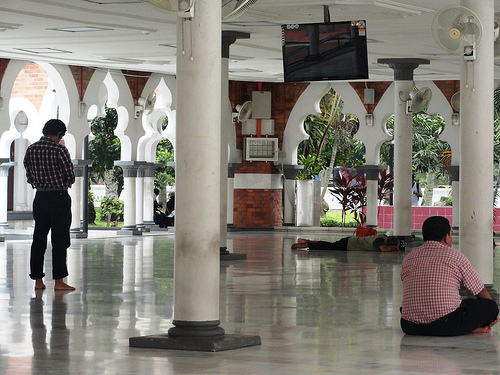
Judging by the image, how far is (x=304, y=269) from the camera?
1159 centimetres

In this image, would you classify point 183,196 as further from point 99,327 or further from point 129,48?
point 129,48

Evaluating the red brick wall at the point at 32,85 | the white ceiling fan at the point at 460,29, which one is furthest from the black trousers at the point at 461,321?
the red brick wall at the point at 32,85

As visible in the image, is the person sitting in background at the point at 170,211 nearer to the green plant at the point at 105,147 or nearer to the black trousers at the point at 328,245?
the green plant at the point at 105,147

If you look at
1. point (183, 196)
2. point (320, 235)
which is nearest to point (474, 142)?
point (183, 196)

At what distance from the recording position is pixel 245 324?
664 cm

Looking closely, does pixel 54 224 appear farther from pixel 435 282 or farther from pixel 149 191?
pixel 149 191

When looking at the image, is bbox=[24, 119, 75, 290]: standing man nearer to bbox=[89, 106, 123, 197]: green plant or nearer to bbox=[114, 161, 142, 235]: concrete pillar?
bbox=[114, 161, 142, 235]: concrete pillar

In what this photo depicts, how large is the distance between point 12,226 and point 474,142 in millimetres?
18020

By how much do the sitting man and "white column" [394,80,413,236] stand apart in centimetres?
1047

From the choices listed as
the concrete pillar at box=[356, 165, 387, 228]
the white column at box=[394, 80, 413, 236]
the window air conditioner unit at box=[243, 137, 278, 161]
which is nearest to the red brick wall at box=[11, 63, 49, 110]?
the window air conditioner unit at box=[243, 137, 278, 161]

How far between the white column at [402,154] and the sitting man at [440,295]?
10471mm

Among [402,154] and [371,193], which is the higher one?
[402,154]

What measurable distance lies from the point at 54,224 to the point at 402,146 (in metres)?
9.09

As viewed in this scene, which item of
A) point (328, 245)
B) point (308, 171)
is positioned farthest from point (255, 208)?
point (328, 245)
